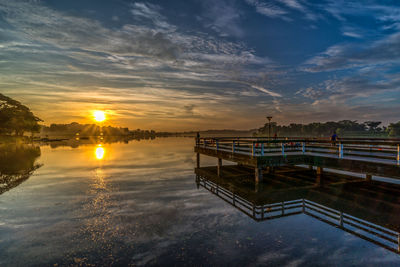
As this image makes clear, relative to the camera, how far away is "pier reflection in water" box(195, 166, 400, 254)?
9.70 meters

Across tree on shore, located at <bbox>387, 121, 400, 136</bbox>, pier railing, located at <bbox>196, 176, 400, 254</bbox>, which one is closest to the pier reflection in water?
pier railing, located at <bbox>196, 176, 400, 254</bbox>

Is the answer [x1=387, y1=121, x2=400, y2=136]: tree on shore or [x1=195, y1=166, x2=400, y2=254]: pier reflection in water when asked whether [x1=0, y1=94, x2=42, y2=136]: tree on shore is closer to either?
[x1=195, y1=166, x2=400, y2=254]: pier reflection in water

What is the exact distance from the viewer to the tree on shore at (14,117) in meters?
77.5

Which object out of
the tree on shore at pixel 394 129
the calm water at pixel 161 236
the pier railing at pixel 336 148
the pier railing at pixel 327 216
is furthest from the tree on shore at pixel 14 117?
the tree on shore at pixel 394 129

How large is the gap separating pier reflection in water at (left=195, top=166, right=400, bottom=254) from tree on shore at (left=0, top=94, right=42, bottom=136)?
90.0m

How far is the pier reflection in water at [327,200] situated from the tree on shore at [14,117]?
8999 cm

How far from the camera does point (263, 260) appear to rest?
7.63 m

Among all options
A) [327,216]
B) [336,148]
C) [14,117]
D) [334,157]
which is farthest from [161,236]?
[14,117]

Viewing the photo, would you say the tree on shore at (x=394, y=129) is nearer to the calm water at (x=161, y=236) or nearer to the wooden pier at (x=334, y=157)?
the wooden pier at (x=334, y=157)

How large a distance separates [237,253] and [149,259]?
10.6ft

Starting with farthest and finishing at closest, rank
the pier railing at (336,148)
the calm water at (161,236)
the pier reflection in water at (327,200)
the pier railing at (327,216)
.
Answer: the pier railing at (336,148)
the pier reflection in water at (327,200)
the pier railing at (327,216)
the calm water at (161,236)

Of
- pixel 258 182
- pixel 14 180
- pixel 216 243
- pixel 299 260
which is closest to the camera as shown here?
pixel 299 260

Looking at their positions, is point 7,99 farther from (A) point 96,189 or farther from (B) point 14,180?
(A) point 96,189

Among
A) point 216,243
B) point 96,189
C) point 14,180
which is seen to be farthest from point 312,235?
point 14,180
